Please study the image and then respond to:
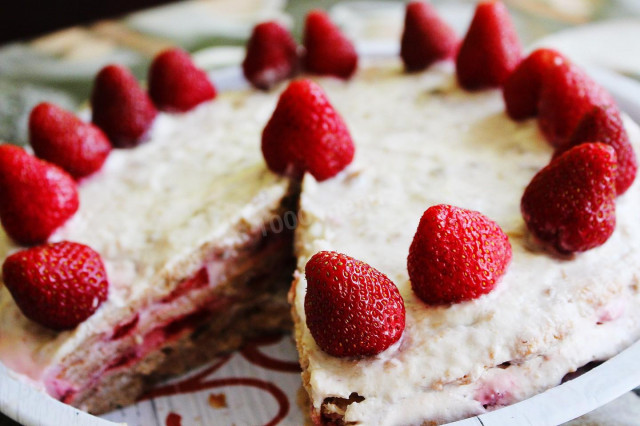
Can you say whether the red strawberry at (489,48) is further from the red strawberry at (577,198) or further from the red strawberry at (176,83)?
the red strawberry at (176,83)

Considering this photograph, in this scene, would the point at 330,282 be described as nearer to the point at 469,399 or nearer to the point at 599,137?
the point at 469,399

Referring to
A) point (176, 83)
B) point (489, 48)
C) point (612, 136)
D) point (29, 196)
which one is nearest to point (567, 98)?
point (612, 136)

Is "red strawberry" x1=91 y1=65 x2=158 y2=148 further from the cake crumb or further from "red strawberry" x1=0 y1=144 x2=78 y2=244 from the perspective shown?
the cake crumb

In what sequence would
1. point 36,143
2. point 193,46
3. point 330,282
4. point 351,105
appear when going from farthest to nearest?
point 193,46 < point 351,105 < point 36,143 < point 330,282

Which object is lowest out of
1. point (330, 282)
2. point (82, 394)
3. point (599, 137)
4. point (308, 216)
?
point (82, 394)

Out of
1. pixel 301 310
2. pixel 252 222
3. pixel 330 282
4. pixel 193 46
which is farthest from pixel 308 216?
pixel 193 46

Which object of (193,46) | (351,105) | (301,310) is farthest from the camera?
(193,46)

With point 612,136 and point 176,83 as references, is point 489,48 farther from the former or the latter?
point 176,83
